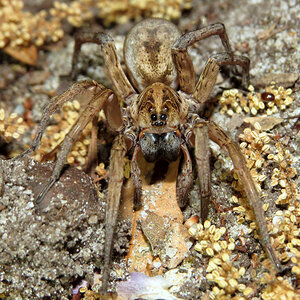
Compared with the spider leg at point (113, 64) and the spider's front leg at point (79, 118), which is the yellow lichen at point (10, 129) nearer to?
the spider's front leg at point (79, 118)

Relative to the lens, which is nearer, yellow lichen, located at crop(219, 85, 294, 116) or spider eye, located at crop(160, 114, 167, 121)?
spider eye, located at crop(160, 114, 167, 121)

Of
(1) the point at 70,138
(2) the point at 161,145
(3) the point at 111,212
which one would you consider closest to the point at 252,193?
(2) the point at 161,145

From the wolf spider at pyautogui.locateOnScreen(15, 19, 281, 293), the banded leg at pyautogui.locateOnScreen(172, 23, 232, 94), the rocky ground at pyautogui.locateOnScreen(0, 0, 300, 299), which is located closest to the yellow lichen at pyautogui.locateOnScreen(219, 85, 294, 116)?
the rocky ground at pyautogui.locateOnScreen(0, 0, 300, 299)

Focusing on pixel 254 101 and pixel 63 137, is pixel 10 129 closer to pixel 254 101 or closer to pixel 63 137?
pixel 63 137

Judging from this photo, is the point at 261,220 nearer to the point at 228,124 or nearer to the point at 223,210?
the point at 223,210

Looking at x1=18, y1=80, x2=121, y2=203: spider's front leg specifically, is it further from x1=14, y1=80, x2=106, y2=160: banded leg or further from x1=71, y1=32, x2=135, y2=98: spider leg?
x1=71, y1=32, x2=135, y2=98: spider leg

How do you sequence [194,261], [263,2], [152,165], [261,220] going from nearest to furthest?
[261,220] < [194,261] < [152,165] < [263,2]

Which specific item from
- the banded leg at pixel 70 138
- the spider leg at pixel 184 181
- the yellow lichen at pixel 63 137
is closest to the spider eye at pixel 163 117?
the spider leg at pixel 184 181

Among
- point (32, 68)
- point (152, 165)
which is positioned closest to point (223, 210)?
point (152, 165)
